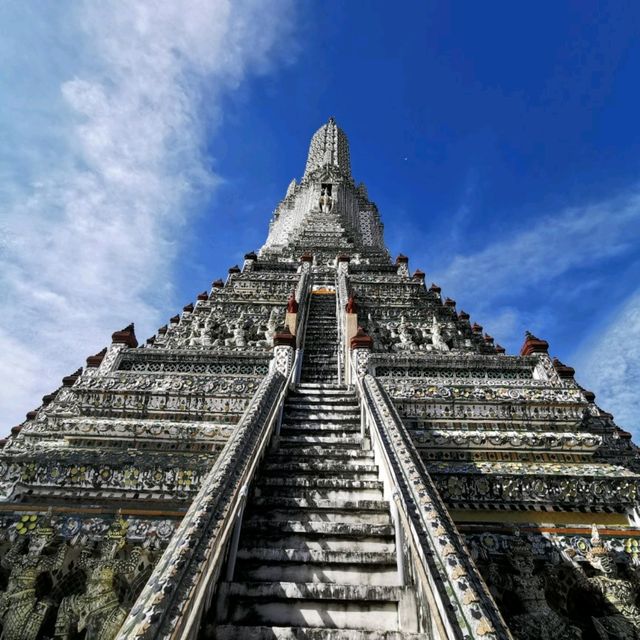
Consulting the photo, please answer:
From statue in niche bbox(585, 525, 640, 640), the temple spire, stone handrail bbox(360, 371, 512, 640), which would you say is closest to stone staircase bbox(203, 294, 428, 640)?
stone handrail bbox(360, 371, 512, 640)

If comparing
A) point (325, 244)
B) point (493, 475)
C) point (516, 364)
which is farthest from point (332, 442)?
point (325, 244)

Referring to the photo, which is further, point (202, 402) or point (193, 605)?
point (202, 402)

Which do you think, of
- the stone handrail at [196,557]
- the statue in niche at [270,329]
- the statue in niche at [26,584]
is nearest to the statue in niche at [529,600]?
the stone handrail at [196,557]

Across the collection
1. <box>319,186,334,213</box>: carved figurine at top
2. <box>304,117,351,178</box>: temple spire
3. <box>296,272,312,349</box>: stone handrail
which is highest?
<box>304,117,351,178</box>: temple spire

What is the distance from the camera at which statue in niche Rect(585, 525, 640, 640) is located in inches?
154

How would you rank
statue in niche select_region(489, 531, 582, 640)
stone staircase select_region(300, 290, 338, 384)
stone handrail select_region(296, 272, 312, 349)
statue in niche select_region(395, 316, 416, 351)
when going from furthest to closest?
1. stone handrail select_region(296, 272, 312, 349)
2. statue in niche select_region(395, 316, 416, 351)
3. stone staircase select_region(300, 290, 338, 384)
4. statue in niche select_region(489, 531, 582, 640)

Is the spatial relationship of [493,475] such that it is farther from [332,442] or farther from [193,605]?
[193,605]

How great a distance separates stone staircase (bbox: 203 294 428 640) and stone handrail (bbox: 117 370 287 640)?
0.40 metres

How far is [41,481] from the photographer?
5.58 metres

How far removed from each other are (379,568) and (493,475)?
260cm

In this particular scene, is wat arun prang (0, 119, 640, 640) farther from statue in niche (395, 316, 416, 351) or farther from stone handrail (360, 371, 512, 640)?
statue in niche (395, 316, 416, 351)

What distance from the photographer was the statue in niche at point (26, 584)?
12.4 feet

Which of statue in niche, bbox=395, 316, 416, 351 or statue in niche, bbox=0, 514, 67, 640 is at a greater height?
statue in niche, bbox=395, 316, 416, 351

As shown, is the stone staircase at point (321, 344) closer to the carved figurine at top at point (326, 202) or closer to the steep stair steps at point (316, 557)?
the steep stair steps at point (316, 557)
